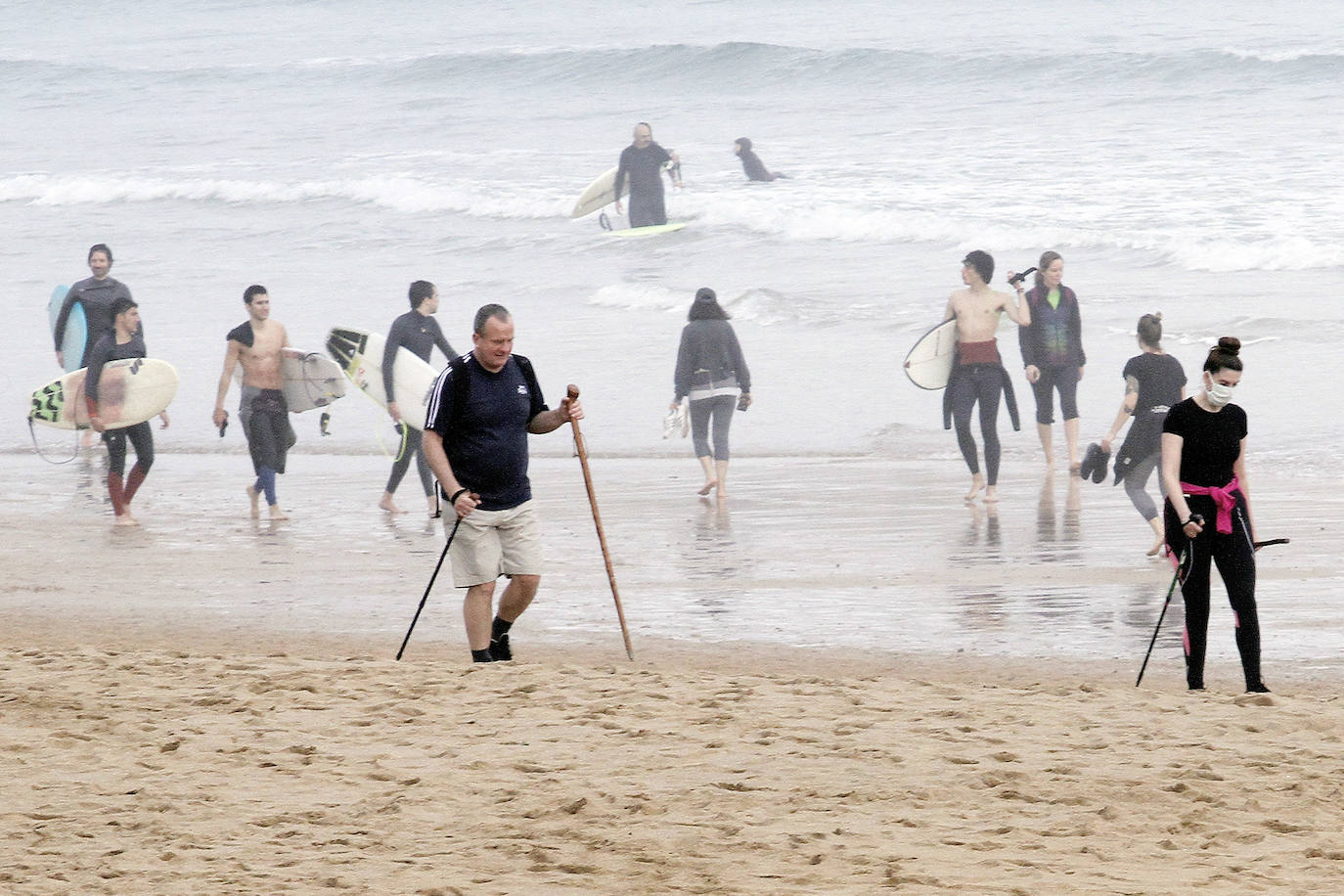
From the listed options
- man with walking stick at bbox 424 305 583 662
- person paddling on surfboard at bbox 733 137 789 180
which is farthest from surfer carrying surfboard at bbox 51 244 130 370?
person paddling on surfboard at bbox 733 137 789 180

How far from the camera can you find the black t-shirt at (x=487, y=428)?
6.67 metres

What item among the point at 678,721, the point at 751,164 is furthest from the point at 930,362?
the point at 751,164

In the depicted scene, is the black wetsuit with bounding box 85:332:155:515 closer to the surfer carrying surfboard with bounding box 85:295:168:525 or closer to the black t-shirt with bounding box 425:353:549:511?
the surfer carrying surfboard with bounding box 85:295:168:525

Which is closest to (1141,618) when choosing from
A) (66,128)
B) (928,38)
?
(928,38)

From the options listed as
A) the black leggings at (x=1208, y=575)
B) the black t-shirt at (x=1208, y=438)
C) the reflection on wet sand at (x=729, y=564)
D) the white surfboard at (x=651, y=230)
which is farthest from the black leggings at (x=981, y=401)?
the white surfboard at (x=651, y=230)

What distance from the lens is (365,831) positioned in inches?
191

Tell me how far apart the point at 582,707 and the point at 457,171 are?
3302 cm

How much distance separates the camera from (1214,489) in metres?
6.57

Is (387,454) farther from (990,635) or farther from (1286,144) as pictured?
(1286,144)

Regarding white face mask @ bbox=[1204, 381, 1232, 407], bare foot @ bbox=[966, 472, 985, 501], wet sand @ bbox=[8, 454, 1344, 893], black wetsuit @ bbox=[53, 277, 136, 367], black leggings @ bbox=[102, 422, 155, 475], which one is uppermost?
black wetsuit @ bbox=[53, 277, 136, 367]

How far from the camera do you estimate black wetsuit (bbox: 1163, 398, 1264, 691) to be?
6.55 meters

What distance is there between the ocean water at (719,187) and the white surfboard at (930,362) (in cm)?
→ 83

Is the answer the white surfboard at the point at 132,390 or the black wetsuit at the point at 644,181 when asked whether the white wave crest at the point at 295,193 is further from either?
the white surfboard at the point at 132,390

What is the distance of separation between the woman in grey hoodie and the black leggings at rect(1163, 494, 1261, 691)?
20.1ft
